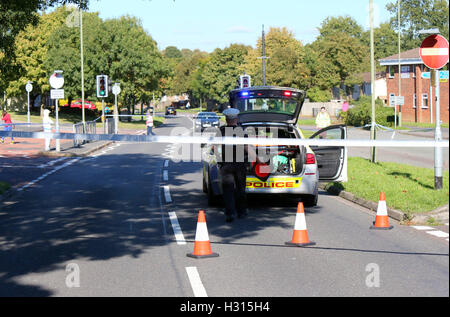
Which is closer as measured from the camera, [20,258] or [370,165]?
[20,258]

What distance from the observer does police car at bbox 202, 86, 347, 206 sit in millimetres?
11797

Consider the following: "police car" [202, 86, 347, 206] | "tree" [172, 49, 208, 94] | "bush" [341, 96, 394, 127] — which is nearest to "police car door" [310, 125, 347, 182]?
"police car" [202, 86, 347, 206]

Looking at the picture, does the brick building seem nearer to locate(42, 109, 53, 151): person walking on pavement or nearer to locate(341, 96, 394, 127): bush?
locate(341, 96, 394, 127): bush

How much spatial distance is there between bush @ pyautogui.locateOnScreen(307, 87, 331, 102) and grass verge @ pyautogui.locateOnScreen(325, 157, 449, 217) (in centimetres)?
6440

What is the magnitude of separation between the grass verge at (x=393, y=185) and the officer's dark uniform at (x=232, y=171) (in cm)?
277

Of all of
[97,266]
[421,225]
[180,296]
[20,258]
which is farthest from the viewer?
[421,225]

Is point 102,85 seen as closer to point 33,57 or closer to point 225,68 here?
point 33,57

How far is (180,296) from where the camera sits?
610 centimetres

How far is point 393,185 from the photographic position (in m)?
14.2

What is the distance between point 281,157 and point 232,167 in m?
1.91

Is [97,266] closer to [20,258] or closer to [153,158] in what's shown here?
[20,258]
